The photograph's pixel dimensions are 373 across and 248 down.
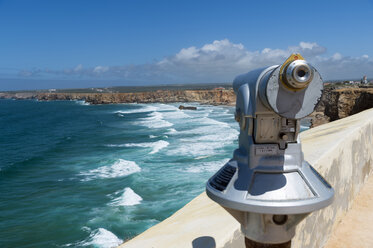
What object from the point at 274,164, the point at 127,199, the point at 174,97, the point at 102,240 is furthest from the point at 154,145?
the point at 174,97

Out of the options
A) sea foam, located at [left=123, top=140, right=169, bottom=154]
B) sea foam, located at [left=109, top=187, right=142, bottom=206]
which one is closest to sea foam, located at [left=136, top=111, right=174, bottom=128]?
sea foam, located at [left=123, top=140, right=169, bottom=154]

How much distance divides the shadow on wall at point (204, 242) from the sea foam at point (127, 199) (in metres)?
12.1

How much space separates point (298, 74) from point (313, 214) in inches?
91.6

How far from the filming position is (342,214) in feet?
14.4

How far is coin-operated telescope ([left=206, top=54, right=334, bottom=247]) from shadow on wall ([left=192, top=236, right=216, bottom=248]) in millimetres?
508

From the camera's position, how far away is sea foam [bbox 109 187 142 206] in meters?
14.2

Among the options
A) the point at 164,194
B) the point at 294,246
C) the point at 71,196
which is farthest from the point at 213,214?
the point at 71,196

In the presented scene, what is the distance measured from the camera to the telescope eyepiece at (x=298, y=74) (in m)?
1.50

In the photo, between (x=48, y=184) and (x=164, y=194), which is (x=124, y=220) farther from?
(x=48, y=184)

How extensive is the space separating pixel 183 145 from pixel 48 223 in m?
13.5

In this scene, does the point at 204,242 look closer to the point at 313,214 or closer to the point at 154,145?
the point at 313,214

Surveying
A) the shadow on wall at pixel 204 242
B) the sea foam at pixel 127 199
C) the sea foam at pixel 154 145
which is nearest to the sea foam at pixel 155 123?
the sea foam at pixel 154 145

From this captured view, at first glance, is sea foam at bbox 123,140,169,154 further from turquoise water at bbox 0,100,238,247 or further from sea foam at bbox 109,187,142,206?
sea foam at bbox 109,187,142,206

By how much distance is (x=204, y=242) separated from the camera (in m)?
2.33
